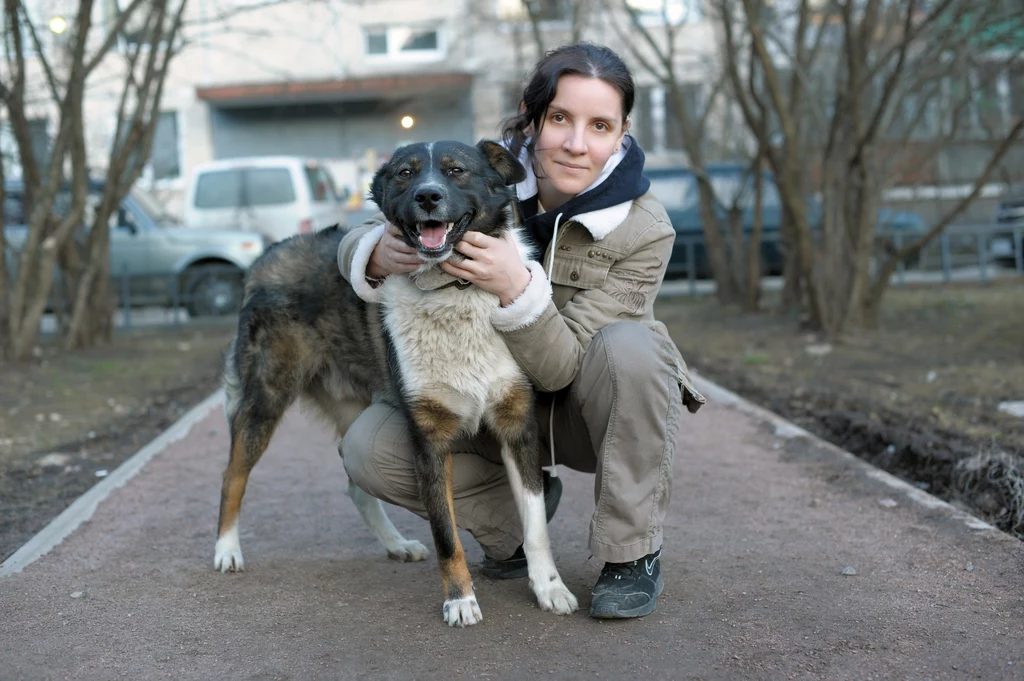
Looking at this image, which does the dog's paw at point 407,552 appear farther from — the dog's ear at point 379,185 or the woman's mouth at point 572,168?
the woman's mouth at point 572,168

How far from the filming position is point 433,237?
327cm

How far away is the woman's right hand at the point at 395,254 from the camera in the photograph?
3.42 meters

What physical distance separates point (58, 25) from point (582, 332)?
936 cm

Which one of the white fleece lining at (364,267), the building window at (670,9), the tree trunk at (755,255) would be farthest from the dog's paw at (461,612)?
the building window at (670,9)

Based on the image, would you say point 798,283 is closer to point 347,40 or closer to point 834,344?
point 834,344

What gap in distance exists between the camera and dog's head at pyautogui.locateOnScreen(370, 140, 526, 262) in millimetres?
3242

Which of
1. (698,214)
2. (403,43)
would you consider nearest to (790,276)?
(698,214)

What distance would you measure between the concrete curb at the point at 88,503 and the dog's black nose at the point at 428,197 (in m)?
2.14

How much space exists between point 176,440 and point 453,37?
2011cm

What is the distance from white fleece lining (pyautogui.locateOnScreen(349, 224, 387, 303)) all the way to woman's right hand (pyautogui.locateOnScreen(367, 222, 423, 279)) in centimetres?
5

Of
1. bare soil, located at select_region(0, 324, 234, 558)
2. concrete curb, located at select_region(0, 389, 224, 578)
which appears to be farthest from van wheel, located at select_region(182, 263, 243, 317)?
concrete curb, located at select_region(0, 389, 224, 578)

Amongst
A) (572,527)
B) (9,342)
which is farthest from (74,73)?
(572,527)

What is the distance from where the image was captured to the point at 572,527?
4469mm

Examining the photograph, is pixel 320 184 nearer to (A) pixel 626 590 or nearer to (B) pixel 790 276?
(B) pixel 790 276
